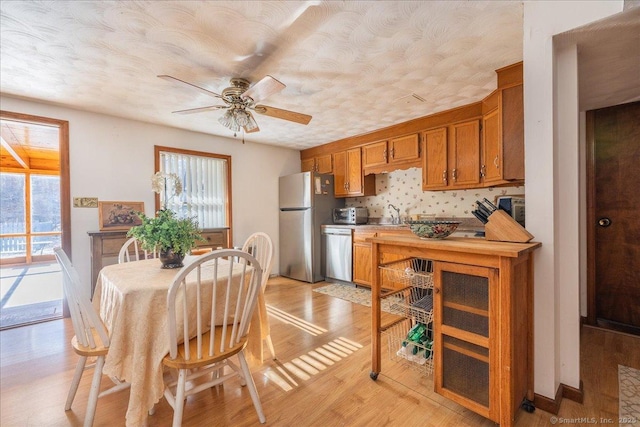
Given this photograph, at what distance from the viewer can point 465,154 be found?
10.2ft

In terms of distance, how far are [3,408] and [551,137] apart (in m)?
3.49

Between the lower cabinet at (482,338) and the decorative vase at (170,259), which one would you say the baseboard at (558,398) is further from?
the decorative vase at (170,259)

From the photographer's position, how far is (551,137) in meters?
1.51

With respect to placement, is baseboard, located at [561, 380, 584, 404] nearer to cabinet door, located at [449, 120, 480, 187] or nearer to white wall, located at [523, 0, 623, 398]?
white wall, located at [523, 0, 623, 398]

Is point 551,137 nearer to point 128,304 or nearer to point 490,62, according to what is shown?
point 490,62

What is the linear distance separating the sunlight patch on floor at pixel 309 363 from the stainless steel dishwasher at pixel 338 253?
174cm

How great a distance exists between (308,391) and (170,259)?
124 centimetres

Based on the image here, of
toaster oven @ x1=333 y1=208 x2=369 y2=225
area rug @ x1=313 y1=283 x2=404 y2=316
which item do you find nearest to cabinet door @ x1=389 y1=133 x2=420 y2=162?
toaster oven @ x1=333 y1=208 x2=369 y2=225

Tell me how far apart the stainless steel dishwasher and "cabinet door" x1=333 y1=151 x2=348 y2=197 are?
67 centimetres

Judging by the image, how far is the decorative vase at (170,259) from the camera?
1.79m

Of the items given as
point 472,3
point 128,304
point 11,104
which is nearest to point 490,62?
point 472,3

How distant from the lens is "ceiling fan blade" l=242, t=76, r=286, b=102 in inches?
71.0

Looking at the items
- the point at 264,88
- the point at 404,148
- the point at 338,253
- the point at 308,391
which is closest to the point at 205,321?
the point at 308,391

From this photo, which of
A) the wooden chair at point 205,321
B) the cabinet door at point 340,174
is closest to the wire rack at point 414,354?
the wooden chair at point 205,321
